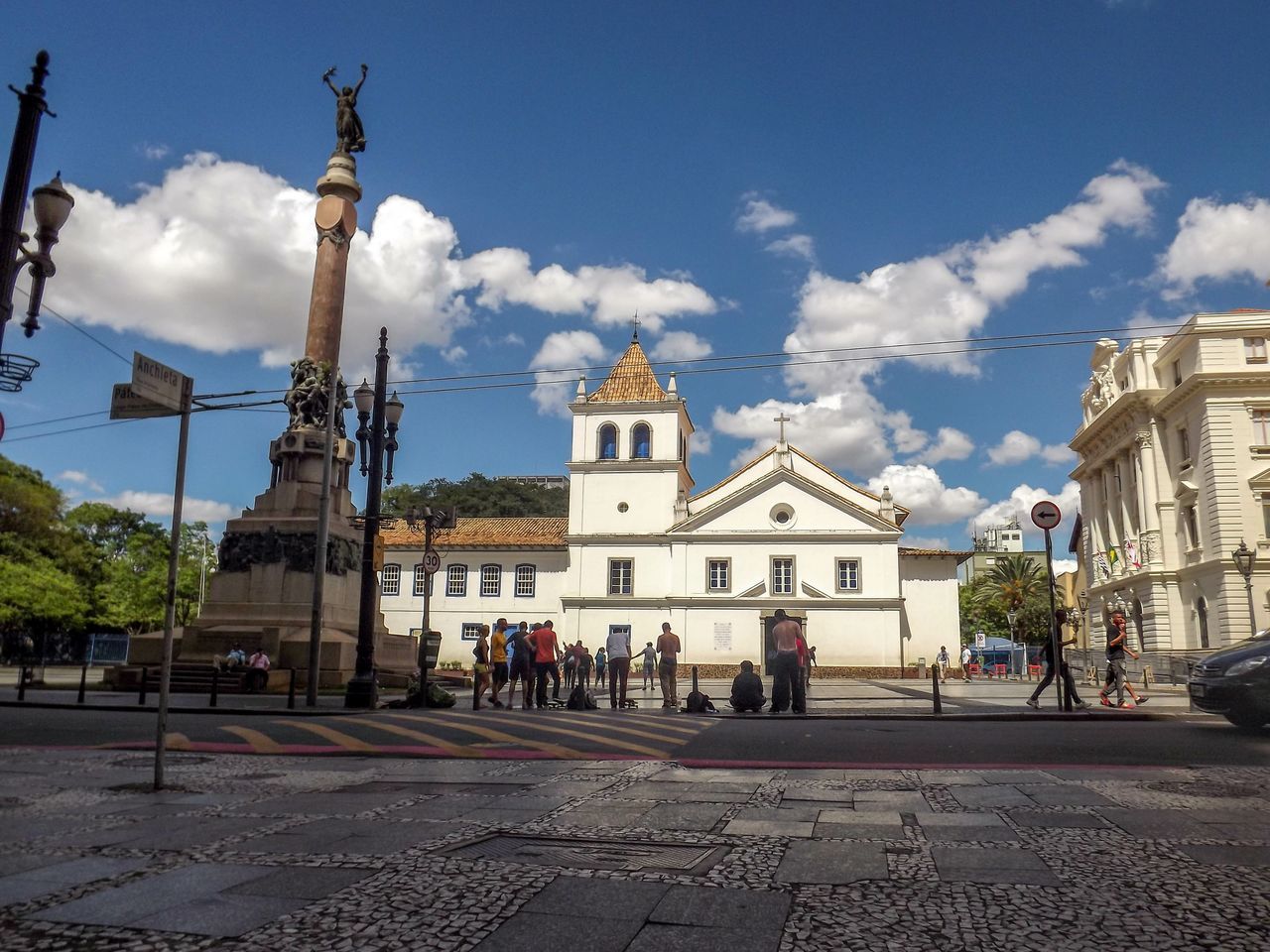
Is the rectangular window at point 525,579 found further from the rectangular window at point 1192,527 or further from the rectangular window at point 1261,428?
the rectangular window at point 1261,428

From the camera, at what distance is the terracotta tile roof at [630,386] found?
50.2 metres

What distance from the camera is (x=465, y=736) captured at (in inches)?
447

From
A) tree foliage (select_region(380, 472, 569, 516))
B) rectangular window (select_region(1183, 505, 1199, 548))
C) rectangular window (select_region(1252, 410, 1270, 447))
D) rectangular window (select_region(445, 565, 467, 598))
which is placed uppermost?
tree foliage (select_region(380, 472, 569, 516))

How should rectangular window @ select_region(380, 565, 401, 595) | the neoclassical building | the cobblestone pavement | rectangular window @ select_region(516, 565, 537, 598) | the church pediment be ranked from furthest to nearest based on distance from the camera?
rectangular window @ select_region(380, 565, 401, 595), rectangular window @ select_region(516, 565, 537, 598), the church pediment, the neoclassical building, the cobblestone pavement

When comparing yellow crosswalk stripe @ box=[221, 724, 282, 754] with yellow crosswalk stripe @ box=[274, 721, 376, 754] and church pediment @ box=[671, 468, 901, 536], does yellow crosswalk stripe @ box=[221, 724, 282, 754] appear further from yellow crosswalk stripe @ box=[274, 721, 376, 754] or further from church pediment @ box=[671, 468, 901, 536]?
church pediment @ box=[671, 468, 901, 536]

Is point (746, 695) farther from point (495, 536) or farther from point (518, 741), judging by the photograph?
point (495, 536)

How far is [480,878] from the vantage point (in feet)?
14.4

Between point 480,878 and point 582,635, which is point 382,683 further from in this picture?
point 582,635

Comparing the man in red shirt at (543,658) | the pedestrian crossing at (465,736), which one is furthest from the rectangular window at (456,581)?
the pedestrian crossing at (465,736)

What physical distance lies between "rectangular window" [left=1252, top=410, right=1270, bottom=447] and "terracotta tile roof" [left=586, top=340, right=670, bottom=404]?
25895mm

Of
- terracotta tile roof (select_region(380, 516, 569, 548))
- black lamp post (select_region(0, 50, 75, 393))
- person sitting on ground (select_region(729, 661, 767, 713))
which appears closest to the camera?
black lamp post (select_region(0, 50, 75, 393))

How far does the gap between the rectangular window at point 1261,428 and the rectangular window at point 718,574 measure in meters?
23.0

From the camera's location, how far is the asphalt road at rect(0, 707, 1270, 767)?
9.42 metres

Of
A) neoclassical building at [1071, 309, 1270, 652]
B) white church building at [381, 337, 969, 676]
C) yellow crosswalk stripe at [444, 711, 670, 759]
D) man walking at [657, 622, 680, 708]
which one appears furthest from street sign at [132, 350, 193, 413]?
white church building at [381, 337, 969, 676]
